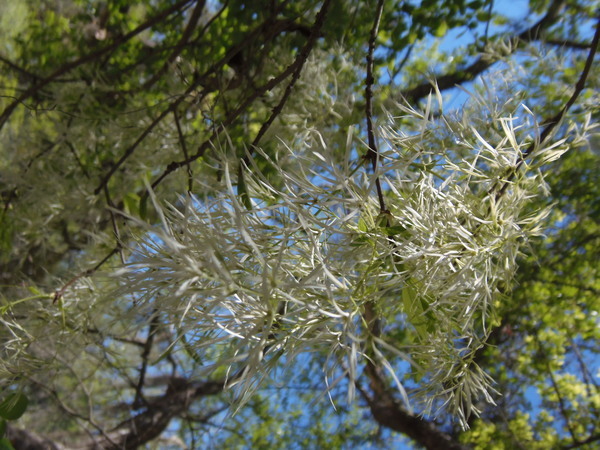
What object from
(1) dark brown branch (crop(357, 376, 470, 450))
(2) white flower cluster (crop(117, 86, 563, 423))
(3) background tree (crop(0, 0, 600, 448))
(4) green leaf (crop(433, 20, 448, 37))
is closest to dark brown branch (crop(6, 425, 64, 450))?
(3) background tree (crop(0, 0, 600, 448))

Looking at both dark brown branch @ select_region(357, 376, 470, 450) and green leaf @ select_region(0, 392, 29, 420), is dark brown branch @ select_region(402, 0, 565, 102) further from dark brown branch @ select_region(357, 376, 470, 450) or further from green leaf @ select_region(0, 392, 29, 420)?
green leaf @ select_region(0, 392, 29, 420)

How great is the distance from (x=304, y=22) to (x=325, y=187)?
36.7 inches

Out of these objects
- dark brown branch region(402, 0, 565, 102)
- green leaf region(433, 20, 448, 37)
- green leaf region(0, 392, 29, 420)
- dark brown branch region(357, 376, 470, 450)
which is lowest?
green leaf region(0, 392, 29, 420)

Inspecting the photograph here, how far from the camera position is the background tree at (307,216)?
0.40m

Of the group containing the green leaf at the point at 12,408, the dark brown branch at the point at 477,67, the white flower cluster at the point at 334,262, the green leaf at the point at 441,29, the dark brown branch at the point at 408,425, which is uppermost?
the dark brown branch at the point at 477,67

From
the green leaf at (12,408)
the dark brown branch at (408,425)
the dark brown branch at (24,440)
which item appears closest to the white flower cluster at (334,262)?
the green leaf at (12,408)

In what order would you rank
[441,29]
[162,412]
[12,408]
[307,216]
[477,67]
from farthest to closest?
[162,412], [477,67], [441,29], [12,408], [307,216]

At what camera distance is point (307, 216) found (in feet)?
1.35

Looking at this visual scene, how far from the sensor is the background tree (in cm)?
40

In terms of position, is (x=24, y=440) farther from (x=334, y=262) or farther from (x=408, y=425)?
(x=334, y=262)

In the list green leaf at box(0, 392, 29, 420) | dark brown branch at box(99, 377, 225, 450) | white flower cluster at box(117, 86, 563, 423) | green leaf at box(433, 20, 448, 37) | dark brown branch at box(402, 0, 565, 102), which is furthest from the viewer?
dark brown branch at box(99, 377, 225, 450)

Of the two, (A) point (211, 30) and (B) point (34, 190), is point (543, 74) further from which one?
(B) point (34, 190)

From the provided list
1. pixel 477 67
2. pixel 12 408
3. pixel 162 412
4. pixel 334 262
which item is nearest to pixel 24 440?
pixel 162 412

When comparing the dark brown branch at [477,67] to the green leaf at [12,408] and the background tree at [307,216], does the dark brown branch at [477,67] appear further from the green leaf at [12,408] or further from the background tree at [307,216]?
the green leaf at [12,408]
